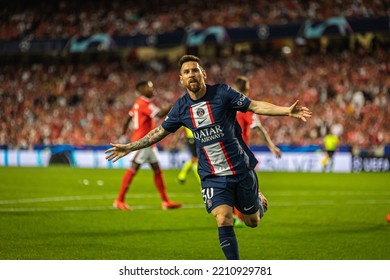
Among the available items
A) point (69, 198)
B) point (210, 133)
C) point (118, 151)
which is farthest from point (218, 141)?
point (69, 198)

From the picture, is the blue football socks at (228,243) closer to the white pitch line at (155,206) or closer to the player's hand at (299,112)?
the player's hand at (299,112)

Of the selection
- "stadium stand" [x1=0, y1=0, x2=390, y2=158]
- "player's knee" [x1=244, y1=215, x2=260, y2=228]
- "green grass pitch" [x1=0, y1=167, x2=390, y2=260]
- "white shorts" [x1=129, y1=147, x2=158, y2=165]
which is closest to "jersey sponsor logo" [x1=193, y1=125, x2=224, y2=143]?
"player's knee" [x1=244, y1=215, x2=260, y2=228]

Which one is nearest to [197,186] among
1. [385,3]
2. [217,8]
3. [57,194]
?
[57,194]

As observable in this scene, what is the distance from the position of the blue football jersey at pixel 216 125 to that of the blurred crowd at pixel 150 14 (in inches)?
1093

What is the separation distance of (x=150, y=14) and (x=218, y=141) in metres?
35.0

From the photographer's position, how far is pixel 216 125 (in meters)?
6.70

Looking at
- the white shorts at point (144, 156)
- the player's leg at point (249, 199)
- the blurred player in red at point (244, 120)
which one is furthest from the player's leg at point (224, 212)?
the white shorts at point (144, 156)

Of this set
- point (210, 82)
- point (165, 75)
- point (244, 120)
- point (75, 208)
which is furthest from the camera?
point (165, 75)

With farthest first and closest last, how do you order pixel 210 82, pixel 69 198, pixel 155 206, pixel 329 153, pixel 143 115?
1. pixel 210 82
2. pixel 329 153
3. pixel 69 198
4. pixel 155 206
5. pixel 143 115

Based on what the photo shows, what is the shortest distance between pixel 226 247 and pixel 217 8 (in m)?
32.9

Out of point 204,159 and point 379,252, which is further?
point 379,252

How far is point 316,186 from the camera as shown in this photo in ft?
61.5

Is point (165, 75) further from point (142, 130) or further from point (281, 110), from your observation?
point (281, 110)

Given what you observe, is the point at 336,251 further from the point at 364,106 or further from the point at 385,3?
the point at 385,3
